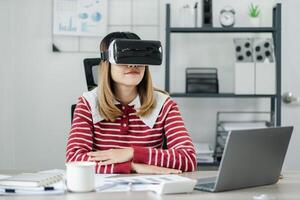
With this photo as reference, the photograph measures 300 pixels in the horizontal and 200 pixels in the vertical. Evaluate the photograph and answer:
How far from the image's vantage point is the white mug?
135 cm

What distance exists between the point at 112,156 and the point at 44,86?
65.0 inches

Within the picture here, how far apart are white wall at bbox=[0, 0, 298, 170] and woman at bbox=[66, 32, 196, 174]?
120 centimetres


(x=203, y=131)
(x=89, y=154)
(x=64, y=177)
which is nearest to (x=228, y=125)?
(x=203, y=131)

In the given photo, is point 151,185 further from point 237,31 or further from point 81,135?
point 237,31

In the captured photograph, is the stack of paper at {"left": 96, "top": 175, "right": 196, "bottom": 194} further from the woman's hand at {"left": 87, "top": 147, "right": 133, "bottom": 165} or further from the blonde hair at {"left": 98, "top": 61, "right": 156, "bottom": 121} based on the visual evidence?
the blonde hair at {"left": 98, "top": 61, "right": 156, "bottom": 121}

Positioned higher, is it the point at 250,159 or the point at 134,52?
the point at 134,52

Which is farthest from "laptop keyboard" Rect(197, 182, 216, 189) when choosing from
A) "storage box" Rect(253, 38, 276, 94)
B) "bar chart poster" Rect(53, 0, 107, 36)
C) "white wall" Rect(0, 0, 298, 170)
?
"bar chart poster" Rect(53, 0, 107, 36)

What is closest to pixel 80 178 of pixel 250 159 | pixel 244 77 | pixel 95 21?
pixel 250 159

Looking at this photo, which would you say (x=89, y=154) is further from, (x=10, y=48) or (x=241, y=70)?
(x=10, y=48)

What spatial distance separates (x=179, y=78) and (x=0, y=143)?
1194 millimetres

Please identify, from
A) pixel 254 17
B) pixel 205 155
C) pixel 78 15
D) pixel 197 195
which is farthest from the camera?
pixel 78 15

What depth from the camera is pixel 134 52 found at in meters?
1.66

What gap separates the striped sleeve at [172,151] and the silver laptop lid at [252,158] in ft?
1.18

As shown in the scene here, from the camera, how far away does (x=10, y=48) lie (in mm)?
3232
